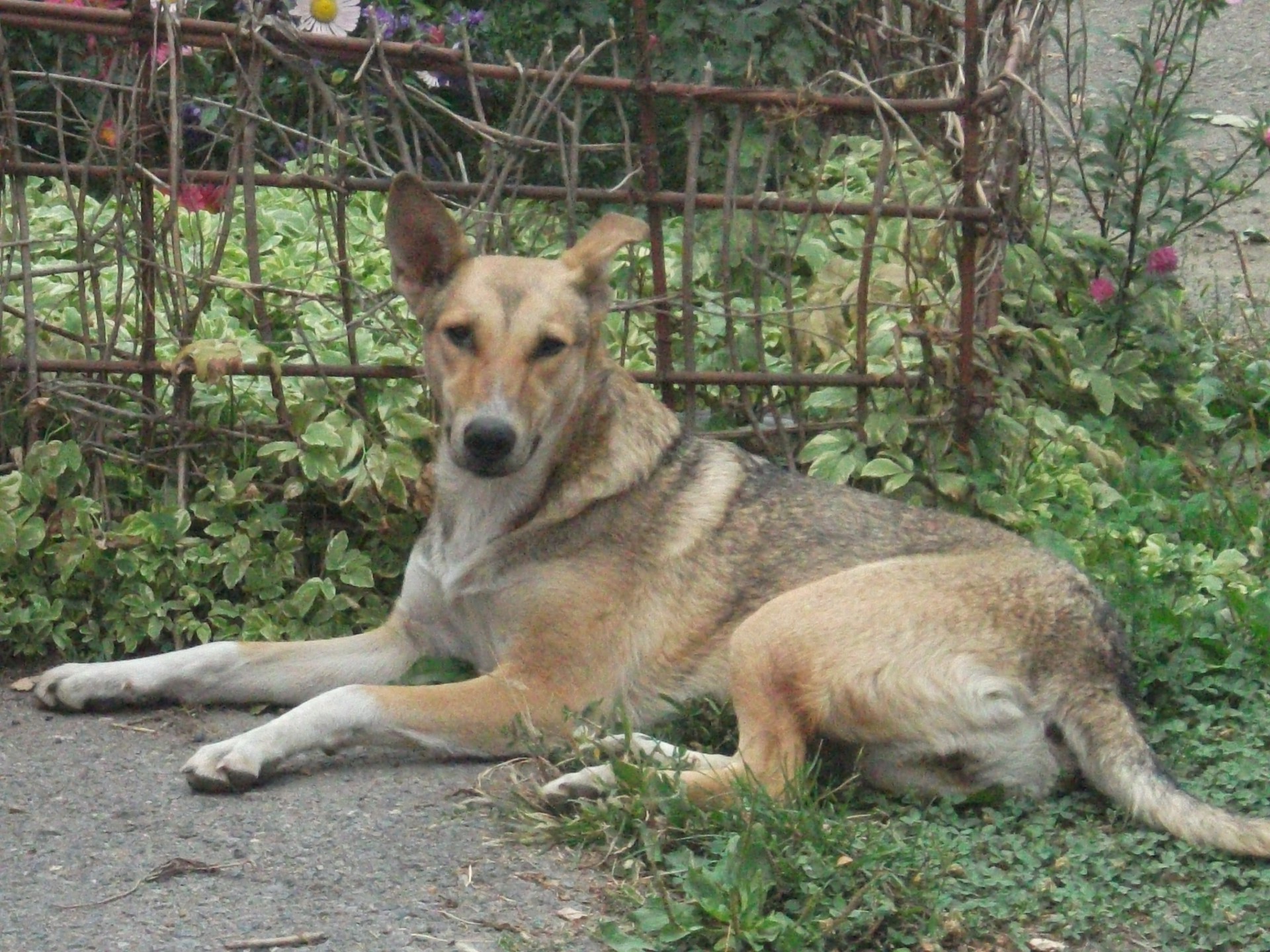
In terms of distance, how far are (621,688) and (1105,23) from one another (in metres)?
10.1

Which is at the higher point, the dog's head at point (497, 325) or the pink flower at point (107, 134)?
the pink flower at point (107, 134)

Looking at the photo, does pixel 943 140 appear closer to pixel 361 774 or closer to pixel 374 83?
pixel 374 83

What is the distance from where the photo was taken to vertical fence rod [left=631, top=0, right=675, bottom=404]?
17.0ft

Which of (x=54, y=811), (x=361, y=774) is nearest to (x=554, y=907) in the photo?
(x=361, y=774)

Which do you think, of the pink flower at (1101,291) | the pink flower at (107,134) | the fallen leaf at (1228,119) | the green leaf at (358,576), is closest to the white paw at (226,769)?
the green leaf at (358,576)

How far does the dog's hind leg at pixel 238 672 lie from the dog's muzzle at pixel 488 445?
2.83 feet

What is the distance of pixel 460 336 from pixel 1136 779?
2.23 meters

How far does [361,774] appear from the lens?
416 cm

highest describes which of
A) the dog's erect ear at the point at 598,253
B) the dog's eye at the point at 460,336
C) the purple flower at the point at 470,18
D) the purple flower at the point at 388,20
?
the purple flower at the point at 470,18

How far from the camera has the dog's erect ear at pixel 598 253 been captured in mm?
4574

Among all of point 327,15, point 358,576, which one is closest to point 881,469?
point 358,576

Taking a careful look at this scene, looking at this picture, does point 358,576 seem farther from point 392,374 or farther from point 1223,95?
point 1223,95

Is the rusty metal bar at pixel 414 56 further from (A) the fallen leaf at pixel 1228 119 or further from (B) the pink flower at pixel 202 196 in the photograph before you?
(A) the fallen leaf at pixel 1228 119

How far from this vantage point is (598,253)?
15.0ft
